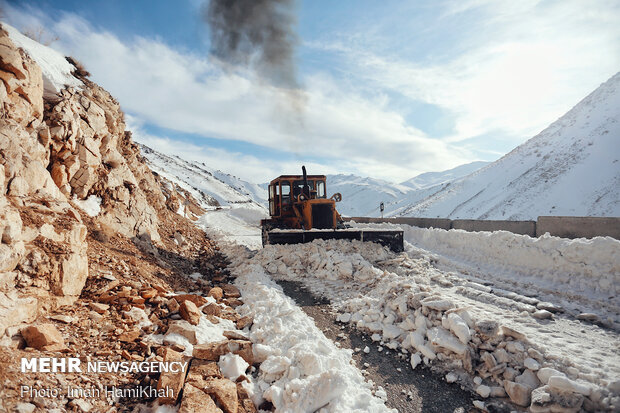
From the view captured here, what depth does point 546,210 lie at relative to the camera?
23.6 m

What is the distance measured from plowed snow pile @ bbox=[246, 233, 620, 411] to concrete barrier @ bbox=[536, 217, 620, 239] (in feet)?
8.25

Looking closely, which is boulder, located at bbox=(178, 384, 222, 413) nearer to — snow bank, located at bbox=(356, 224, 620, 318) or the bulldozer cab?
snow bank, located at bbox=(356, 224, 620, 318)

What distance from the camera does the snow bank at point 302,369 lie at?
309 cm

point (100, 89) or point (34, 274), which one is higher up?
point (100, 89)

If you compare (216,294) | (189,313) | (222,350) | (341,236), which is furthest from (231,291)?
(341,236)

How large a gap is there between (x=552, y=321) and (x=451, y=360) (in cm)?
190

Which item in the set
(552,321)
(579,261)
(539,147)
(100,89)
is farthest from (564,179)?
(100,89)

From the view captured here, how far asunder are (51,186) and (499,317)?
324 inches

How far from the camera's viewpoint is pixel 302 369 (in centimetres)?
354

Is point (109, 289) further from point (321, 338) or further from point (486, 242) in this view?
point (486, 242)

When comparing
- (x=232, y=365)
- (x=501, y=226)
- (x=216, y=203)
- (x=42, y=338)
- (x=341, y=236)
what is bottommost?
(x=232, y=365)

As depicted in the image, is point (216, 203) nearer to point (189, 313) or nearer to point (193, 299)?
point (193, 299)

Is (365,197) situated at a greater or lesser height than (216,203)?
greater

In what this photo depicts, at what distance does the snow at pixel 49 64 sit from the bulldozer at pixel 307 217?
6878 mm
